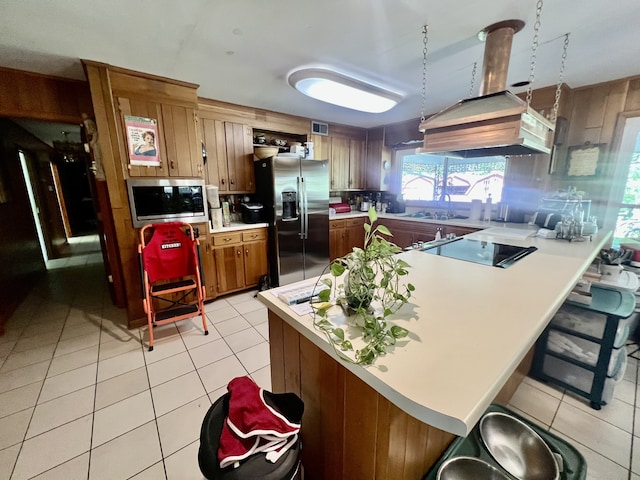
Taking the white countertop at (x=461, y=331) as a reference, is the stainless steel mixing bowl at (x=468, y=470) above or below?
below

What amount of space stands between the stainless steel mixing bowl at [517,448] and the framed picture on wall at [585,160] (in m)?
3.03

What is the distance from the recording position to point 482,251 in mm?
1917

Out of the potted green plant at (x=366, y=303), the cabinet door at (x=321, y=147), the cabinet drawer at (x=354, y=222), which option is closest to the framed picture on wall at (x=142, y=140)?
the cabinet door at (x=321, y=147)

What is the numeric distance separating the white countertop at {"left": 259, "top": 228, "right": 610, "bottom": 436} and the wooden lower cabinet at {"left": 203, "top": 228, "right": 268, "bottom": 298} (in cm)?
211

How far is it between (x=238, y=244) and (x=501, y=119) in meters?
2.86

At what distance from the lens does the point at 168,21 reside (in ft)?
5.44

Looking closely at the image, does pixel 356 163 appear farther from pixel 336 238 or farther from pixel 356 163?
pixel 336 238

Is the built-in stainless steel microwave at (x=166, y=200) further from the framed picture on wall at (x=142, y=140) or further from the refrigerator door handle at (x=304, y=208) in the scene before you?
the refrigerator door handle at (x=304, y=208)

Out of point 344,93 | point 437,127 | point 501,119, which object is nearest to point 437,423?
point 501,119

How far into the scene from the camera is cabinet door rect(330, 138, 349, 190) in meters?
4.47

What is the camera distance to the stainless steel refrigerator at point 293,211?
3318 mm

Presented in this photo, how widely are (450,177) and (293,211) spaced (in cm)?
255

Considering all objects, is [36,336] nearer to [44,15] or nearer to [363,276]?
[44,15]

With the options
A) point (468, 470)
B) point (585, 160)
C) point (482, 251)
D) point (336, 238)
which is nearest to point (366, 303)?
point (468, 470)
